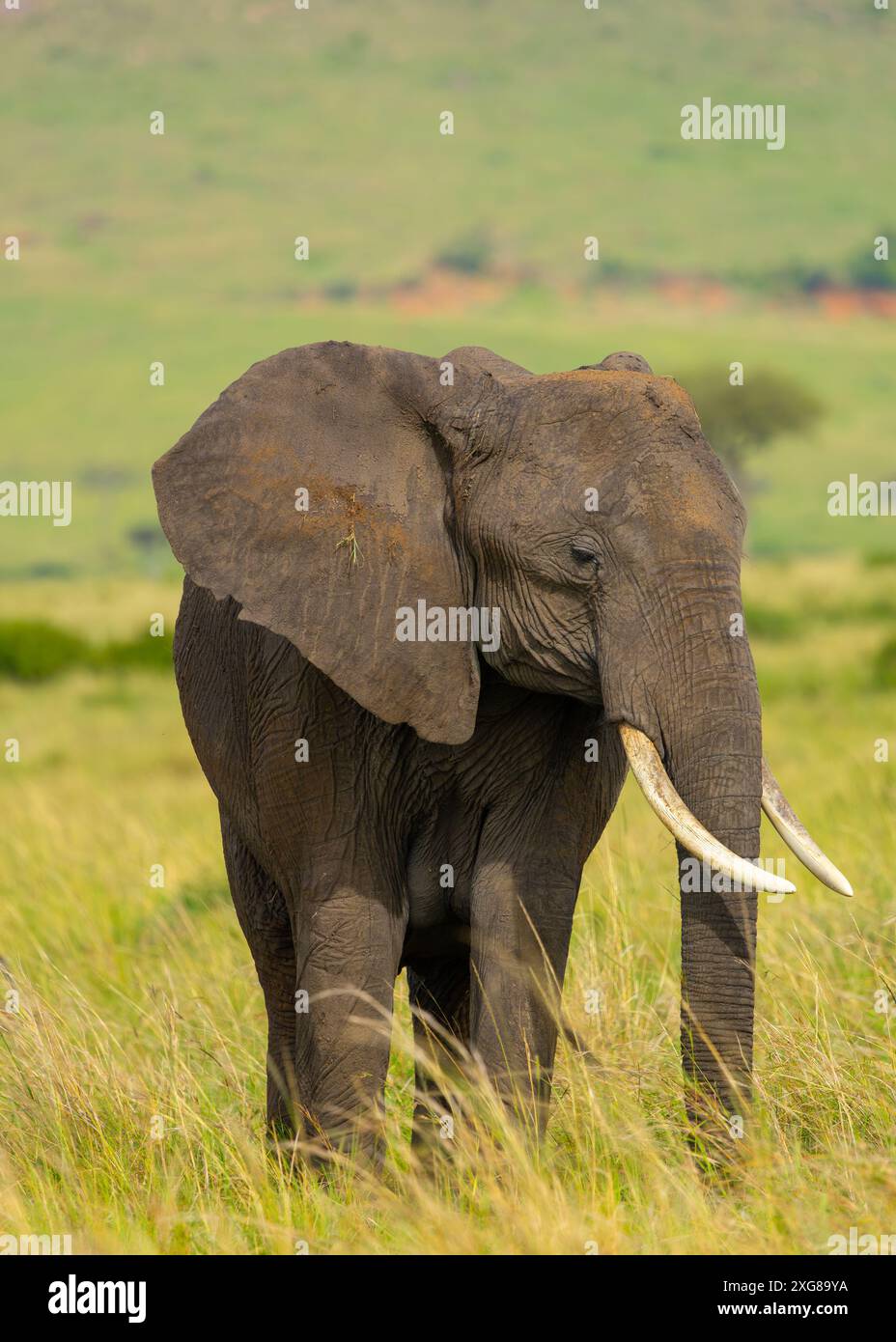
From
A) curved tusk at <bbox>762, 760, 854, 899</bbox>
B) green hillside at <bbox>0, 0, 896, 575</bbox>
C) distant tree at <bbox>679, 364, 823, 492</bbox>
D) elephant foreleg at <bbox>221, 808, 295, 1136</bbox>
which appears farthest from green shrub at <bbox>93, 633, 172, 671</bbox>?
green hillside at <bbox>0, 0, 896, 575</bbox>

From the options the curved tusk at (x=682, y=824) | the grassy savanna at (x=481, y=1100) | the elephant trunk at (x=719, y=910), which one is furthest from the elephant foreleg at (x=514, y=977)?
the curved tusk at (x=682, y=824)

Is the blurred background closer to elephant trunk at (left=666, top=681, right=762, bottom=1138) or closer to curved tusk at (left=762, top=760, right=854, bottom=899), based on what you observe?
elephant trunk at (left=666, top=681, right=762, bottom=1138)

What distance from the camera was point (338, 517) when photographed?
16.9 feet

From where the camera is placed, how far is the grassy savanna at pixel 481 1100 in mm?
4762

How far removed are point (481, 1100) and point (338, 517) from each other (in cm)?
161

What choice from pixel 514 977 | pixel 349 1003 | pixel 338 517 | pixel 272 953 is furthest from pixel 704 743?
pixel 272 953

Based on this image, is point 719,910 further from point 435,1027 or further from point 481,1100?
point 435,1027

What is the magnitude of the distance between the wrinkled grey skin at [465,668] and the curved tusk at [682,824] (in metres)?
0.05

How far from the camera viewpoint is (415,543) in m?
5.11

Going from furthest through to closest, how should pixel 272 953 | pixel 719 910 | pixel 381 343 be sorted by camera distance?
pixel 381 343 → pixel 272 953 → pixel 719 910

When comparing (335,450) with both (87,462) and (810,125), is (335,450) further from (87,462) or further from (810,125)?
(810,125)

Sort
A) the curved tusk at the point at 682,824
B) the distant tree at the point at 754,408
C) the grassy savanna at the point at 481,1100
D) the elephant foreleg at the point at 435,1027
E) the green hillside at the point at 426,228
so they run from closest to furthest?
the curved tusk at the point at 682,824
the grassy savanna at the point at 481,1100
the elephant foreleg at the point at 435,1027
the distant tree at the point at 754,408
the green hillside at the point at 426,228

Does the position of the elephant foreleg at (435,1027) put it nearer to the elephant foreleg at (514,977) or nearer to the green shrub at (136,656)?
the elephant foreleg at (514,977)

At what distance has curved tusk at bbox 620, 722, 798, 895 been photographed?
444cm
